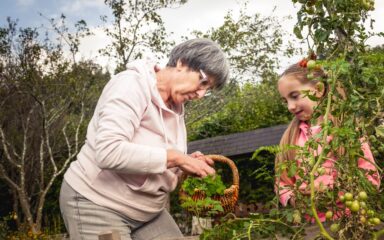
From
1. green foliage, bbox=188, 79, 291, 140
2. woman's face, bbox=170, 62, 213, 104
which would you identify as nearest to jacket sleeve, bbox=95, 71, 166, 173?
woman's face, bbox=170, 62, 213, 104

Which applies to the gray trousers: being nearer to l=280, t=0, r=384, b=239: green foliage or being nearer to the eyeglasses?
the eyeglasses

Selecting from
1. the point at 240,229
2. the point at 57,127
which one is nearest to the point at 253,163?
the point at 57,127

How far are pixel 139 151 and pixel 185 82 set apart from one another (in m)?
0.42

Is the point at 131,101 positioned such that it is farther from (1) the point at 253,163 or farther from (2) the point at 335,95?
(1) the point at 253,163

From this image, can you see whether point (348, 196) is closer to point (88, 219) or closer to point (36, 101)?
point (88, 219)

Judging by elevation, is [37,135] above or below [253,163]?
above

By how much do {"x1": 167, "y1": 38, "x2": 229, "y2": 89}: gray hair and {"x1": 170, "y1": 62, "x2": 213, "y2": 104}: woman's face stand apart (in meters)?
0.02

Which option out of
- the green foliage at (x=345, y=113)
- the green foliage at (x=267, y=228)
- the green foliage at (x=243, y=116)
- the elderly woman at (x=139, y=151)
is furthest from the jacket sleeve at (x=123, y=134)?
the green foliage at (x=243, y=116)

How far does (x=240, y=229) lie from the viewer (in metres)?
1.62

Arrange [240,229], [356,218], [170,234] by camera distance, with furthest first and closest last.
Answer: [170,234] < [240,229] < [356,218]

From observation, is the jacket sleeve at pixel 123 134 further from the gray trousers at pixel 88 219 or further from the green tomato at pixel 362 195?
the green tomato at pixel 362 195

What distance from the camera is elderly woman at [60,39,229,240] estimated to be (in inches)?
85.1

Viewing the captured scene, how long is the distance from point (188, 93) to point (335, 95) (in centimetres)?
102

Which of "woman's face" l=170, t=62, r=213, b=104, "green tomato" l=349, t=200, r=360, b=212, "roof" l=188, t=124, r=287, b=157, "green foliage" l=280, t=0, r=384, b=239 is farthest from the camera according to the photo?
"roof" l=188, t=124, r=287, b=157
